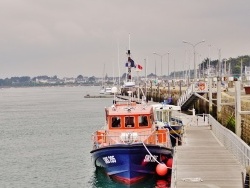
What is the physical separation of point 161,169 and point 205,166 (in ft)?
17.6

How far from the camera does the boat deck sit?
19609 millimetres

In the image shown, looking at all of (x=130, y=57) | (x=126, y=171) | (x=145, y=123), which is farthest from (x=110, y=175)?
(x=130, y=57)

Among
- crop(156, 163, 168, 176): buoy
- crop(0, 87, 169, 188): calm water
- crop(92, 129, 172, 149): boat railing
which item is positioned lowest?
crop(0, 87, 169, 188): calm water

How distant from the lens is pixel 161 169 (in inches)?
1100

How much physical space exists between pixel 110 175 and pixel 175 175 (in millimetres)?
8668

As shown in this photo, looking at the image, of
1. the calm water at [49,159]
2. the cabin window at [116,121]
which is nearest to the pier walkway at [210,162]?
the calm water at [49,159]

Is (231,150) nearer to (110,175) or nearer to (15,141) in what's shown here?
(110,175)

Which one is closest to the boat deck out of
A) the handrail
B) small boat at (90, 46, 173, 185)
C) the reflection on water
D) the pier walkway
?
the pier walkway

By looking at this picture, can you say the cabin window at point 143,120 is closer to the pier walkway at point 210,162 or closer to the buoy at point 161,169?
the pier walkway at point 210,162

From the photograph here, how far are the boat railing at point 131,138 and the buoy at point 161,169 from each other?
1553 mm

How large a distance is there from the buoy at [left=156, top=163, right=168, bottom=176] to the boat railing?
1553 mm

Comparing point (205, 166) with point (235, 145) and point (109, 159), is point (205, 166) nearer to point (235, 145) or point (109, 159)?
point (235, 145)

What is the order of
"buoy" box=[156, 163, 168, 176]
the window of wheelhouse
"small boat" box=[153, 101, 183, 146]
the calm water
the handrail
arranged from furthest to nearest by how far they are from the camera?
"small boat" box=[153, 101, 183, 146] < the calm water < the window of wheelhouse < "buoy" box=[156, 163, 168, 176] < the handrail

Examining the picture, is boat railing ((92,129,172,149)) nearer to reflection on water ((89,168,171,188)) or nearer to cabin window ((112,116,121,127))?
cabin window ((112,116,121,127))
